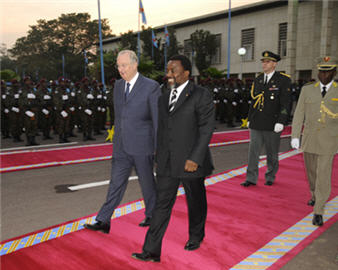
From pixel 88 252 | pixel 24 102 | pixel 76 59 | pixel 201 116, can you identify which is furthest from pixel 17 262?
pixel 76 59

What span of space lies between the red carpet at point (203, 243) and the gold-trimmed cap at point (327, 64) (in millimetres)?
1796

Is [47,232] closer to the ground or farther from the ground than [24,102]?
closer to the ground

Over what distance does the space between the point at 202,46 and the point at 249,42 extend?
5156 mm

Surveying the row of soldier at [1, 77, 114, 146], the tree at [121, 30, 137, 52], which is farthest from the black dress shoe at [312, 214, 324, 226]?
the tree at [121, 30, 137, 52]

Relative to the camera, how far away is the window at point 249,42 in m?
34.2

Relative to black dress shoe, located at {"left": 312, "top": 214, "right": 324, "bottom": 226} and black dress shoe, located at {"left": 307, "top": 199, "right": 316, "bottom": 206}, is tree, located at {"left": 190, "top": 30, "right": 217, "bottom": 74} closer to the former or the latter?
black dress shoe, located at {"left": 307, "top": 199, "right": 316, "bottom": 206}

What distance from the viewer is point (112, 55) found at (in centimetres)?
3353

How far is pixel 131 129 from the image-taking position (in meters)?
3.46

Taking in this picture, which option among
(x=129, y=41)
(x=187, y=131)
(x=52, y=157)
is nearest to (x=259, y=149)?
(x=187, y=131)

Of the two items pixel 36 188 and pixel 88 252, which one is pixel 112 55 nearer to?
pixel 36 188

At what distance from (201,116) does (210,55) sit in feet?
118

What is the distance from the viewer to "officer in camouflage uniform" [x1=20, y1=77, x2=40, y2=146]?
9.69m

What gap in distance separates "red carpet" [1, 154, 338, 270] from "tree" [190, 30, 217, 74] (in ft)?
109

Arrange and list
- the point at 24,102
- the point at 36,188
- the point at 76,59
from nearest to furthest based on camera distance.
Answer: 1. the point at 36,188
2. the point at 24,102
3. the point at 76,59
